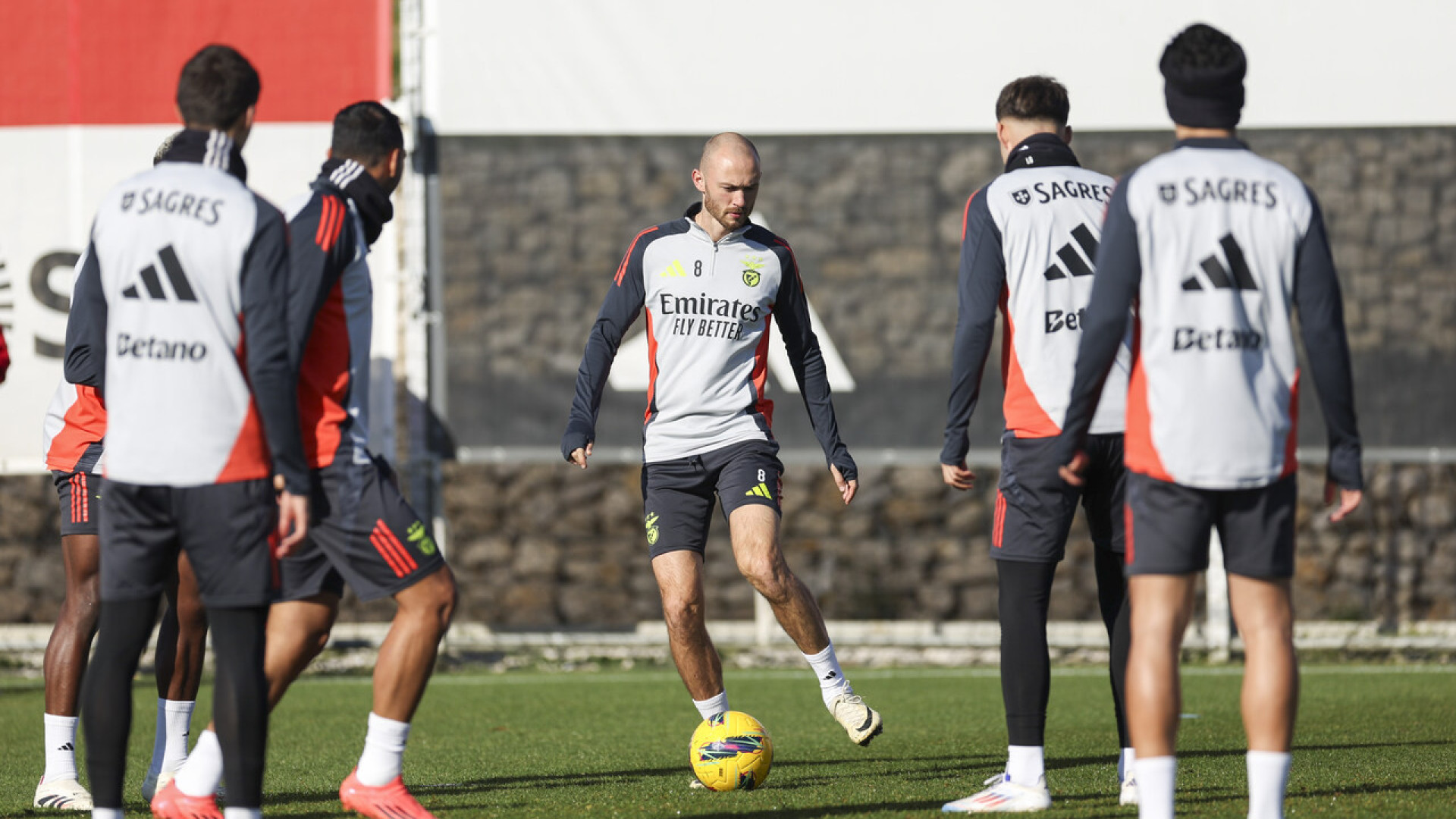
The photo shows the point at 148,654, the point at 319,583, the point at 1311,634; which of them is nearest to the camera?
the point at 319,583

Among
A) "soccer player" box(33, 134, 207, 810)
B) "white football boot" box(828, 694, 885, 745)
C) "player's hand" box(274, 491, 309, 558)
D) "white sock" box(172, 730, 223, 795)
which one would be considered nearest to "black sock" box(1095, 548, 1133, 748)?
"white football boot" box(828, 694, 885, 745)

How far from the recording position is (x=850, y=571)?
928 centimetres

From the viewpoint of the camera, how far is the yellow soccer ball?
5.10m

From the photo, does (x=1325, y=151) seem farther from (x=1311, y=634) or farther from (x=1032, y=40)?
(x=1311, y=634)

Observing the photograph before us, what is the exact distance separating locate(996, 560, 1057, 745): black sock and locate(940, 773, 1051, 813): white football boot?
0.42ft

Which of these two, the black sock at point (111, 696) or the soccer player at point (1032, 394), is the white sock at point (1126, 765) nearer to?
the soccer player at point (1032, 394)

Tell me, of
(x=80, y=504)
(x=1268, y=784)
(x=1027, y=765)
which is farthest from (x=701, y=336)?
(x=1268, y=784)

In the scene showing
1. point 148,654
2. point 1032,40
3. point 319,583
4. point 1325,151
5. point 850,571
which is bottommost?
point 148,654

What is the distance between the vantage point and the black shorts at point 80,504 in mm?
5195

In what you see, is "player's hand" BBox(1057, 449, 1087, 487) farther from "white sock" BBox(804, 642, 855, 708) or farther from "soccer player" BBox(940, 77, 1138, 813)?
"white sock" BBox(804, 642, 855, 708)

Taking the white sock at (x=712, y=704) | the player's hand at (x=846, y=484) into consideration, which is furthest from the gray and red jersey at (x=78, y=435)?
the player's hand at (x=846, y=484)

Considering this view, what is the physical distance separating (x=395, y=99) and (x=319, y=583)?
5.96 m

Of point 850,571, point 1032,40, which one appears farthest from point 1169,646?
point 1032,40

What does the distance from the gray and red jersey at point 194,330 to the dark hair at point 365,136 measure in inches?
21.2
